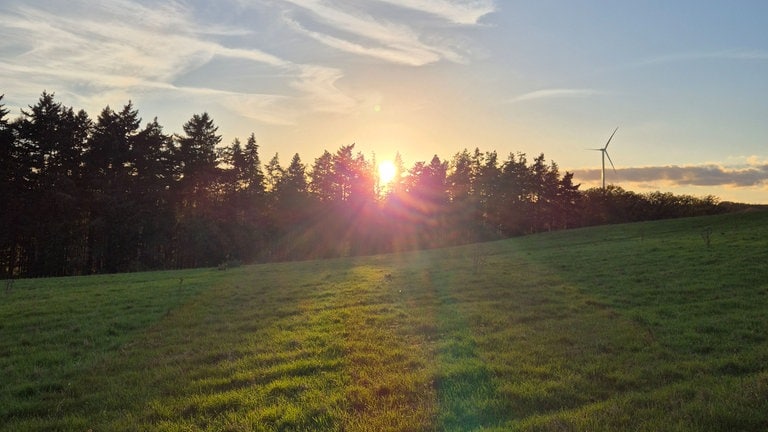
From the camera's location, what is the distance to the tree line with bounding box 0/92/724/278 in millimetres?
53812

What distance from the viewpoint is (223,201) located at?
72125mm

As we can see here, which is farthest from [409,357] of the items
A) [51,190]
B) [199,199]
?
[199,199]

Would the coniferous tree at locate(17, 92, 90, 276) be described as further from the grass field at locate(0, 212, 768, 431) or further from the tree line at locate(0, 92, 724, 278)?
the grass field at locate(0, 212, 768, 431)

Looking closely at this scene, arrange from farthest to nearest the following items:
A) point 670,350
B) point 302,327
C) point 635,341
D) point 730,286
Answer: point 730,286 < point 302,327 < point 635,341 < point 670,350

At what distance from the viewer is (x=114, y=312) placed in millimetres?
18062

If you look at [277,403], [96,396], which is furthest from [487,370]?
[96,396]

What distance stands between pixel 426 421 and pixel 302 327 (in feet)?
25.9

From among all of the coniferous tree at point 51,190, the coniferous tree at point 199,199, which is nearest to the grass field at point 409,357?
the coniferous tree at point 51,190

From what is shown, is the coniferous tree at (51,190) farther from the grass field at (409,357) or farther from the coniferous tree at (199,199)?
the grass field at (409,357)

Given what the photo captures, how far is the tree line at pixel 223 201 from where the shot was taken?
177ft

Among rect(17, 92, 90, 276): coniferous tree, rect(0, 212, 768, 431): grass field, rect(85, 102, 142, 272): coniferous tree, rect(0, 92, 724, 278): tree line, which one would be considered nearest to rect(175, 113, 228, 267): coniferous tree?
rect(0, 92, 724, 278): tree line

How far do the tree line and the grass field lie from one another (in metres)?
40.3

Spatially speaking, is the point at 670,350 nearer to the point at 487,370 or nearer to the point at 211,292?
the point at 487,370

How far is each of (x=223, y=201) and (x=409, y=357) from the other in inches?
2637
